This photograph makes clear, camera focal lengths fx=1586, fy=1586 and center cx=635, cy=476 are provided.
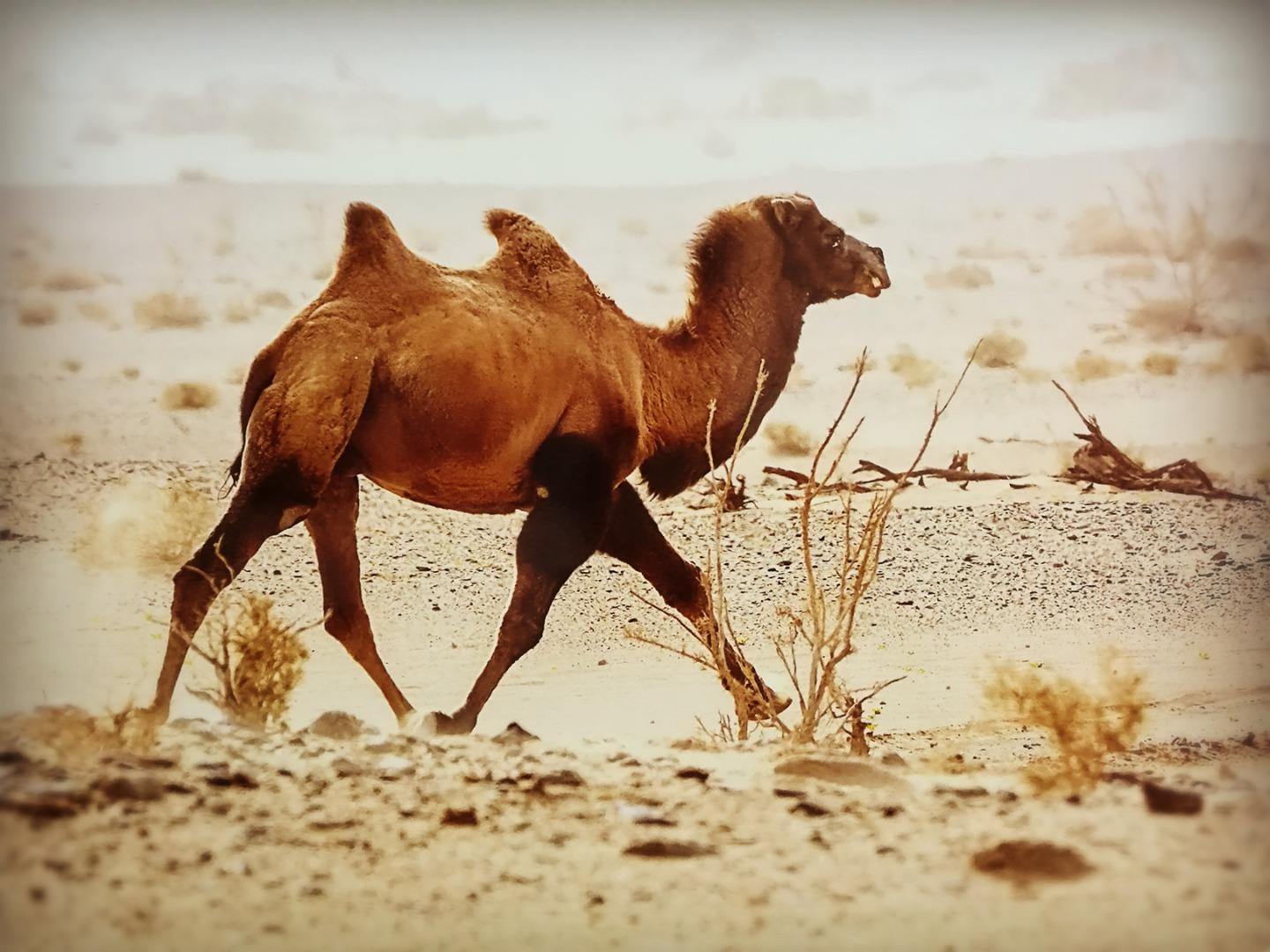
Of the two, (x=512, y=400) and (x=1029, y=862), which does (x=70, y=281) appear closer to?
(x=512, y=400)

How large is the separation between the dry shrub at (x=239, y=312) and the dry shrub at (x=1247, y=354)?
7.35m

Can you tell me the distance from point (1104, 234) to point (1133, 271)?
0.38 m

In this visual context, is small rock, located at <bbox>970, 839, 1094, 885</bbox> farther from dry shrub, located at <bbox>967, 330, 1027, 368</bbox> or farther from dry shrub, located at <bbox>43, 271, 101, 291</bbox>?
dry shrub, located at <bbox>43, 271, 101, 291</bbox>

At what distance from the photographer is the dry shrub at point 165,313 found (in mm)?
10750

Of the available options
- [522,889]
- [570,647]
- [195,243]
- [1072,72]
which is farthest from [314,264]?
[522,889]

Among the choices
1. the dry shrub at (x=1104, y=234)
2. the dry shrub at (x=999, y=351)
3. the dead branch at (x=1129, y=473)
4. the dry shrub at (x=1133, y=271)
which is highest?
the dry shrub at (x=1104, y=234)

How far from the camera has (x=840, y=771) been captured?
5.08 meters

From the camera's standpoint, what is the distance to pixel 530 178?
828 centimetres

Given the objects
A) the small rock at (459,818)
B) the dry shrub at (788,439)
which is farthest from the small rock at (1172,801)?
the dry shrub at (788,439)

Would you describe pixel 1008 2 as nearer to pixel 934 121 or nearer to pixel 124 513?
pixel 934 121

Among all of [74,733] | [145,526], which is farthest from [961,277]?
[74,733]

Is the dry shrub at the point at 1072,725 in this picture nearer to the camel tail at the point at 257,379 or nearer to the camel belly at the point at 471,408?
the camel belly at the point at 471,408

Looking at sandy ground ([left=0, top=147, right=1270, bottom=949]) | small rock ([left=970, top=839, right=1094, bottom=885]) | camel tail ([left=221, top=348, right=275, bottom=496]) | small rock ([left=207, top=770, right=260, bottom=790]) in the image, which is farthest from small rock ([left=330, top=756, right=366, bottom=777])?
small rock ([left=970, top=839, right=1094, bottom=885])

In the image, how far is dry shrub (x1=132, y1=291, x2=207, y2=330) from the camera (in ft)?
35.3
